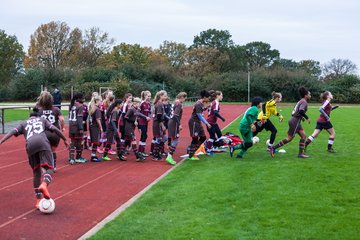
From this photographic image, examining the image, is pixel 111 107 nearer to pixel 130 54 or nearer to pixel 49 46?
pixel 49 46

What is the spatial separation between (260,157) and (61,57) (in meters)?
73.5

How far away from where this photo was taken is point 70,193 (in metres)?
8.82

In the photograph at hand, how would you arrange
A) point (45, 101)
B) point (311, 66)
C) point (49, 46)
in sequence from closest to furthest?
point (45, 101)
point (49, 46)
point (311, 66)

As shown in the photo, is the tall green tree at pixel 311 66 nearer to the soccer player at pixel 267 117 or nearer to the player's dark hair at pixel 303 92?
the soccer player at pixel 267 117

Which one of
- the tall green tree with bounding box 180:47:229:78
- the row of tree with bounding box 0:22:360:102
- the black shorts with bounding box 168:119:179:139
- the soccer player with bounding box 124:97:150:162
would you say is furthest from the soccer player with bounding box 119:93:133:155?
the tall green tree with bounding box 180:47:229:78

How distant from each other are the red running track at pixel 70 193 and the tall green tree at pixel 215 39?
319ft

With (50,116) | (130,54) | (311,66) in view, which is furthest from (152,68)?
(50,116)

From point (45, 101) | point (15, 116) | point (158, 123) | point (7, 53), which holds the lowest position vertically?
point (15, 116)

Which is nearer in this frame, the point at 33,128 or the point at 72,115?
the point at 33,128

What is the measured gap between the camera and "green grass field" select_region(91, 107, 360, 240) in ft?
20.4

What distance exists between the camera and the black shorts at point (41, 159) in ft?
24.1

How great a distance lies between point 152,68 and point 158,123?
5481 cm

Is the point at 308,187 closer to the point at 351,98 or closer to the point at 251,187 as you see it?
the point at 251,187

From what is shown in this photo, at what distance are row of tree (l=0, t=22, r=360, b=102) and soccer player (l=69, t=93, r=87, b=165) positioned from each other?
35.0 meters
